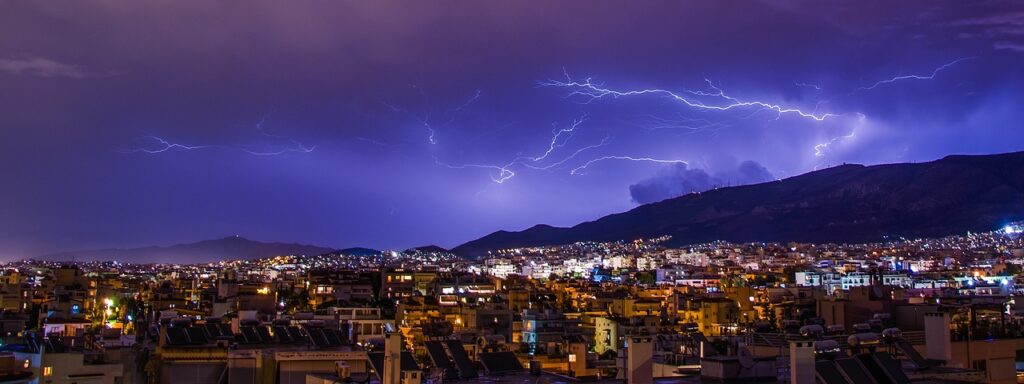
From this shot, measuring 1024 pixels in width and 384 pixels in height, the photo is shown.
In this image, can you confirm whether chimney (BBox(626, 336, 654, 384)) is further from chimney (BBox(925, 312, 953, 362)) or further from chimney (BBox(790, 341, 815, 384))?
chimney (BBox(925, 312, 953, 362))

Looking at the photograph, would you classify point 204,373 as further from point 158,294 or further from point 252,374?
point 158,294

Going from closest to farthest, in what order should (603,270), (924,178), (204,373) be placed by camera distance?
(204,373) < (603,270) < (924,178)

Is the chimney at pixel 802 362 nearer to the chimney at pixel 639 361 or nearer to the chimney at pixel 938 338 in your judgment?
the chimney at pixel 639 361

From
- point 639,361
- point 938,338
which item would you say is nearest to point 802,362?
point 639,361

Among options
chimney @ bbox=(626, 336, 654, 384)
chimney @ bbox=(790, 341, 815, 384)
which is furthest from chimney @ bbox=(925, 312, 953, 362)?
chimney @ bbox=(626, 336, 654, 384)

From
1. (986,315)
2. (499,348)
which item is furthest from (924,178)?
(499,348)

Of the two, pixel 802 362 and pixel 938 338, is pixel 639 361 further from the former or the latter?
pixel 938 338
